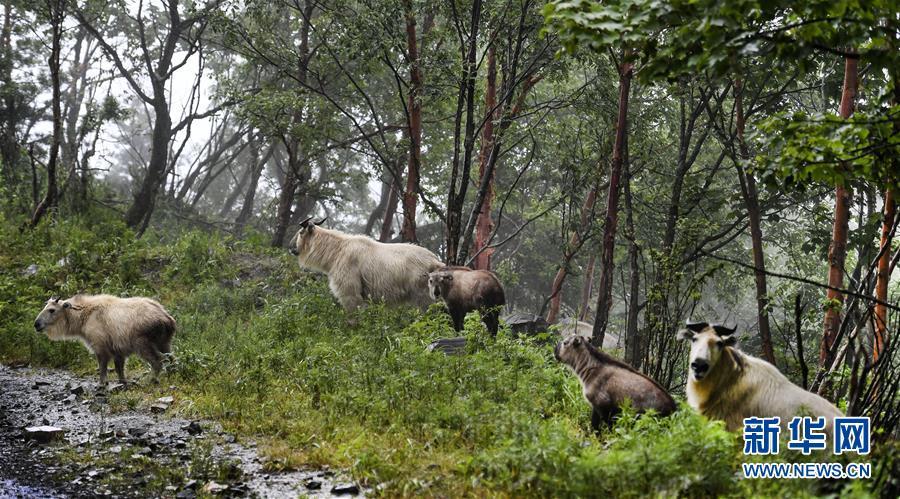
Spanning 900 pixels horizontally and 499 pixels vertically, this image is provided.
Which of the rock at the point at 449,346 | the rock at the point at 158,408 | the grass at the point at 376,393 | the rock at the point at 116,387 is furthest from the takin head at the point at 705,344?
the rock at the point at 116,387

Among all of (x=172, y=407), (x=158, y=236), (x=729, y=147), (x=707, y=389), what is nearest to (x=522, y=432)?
(x=707, y=389)

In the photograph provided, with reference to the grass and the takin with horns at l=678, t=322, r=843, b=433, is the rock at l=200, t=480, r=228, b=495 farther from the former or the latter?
the takin with horns at l=678, t=322, r=843, b=433

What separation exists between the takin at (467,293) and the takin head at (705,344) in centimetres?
374

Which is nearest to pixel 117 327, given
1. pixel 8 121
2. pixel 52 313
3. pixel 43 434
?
pixel 52 313

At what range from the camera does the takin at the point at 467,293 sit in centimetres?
985

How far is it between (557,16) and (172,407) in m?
5.72

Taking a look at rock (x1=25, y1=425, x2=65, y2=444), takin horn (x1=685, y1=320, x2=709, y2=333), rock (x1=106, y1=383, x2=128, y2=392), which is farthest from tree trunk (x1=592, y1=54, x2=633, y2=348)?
rock (x1=25, y1=425, x2=65, y2=444)

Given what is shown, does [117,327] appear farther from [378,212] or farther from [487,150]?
[378,212]

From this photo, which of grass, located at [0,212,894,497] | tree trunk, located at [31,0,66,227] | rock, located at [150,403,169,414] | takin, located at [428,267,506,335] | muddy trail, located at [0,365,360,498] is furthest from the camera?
tree trunk, located at [31,0,66,227]

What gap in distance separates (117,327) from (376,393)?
3985mm

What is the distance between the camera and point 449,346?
28.5 feet

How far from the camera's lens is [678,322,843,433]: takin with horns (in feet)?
18.6

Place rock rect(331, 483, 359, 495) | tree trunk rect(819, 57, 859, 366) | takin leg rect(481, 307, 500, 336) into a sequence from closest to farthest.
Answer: rock rect(331, 483, 359, 495) < tree trunk rect(819, 57, 859, 366) < takin leg rect(481, 307, 500, 336)

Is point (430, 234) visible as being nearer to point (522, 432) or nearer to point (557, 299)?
point (557, 299)
